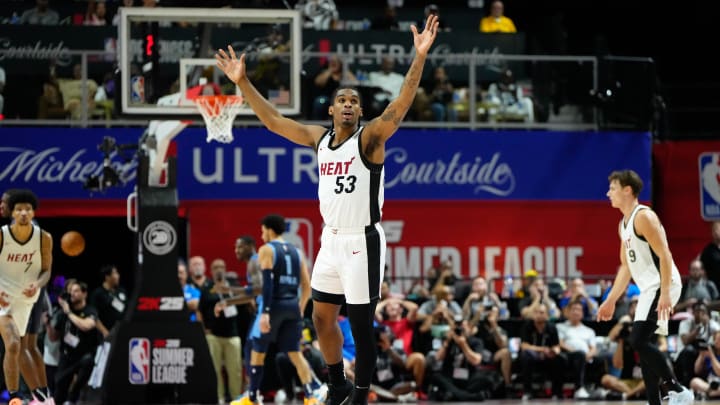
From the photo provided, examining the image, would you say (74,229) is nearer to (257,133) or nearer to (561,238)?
(257,133)

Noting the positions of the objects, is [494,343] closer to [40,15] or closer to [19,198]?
[19,198]

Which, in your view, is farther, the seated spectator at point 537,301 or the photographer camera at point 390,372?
the seated spectator at point 537,301

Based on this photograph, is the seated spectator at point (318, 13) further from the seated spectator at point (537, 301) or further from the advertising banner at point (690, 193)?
the seated spectator at point (537, 301)

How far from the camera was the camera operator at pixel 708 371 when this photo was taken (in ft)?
53.1

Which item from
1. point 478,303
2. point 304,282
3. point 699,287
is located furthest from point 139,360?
point 699,287

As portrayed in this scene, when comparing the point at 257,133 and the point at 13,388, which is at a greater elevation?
the point at 257,133

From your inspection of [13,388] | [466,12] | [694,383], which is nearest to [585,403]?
[694,383]

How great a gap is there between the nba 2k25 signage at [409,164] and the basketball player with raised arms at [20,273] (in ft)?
20.0

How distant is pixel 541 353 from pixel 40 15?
29.9 ft

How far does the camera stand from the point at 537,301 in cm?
1736

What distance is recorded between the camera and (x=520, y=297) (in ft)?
59.0

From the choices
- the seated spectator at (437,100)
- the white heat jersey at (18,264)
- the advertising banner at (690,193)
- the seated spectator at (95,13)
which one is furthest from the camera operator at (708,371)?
the seated spectator at (95,13)

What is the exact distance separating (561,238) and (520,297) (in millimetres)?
2106

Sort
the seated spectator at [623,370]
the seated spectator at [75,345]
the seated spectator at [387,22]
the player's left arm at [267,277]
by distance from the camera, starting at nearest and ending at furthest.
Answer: the player's left arm at [267,277], the seated spectator at [75,345], the seated spectator at [623,370], the seated spectator at [387,22]
